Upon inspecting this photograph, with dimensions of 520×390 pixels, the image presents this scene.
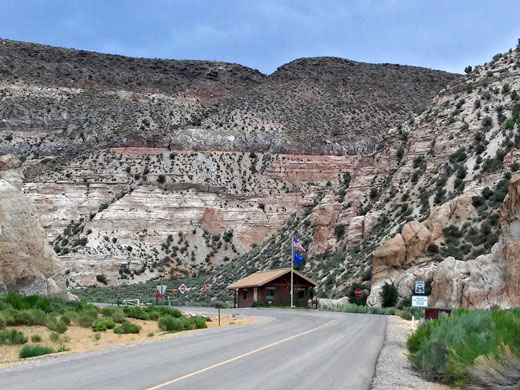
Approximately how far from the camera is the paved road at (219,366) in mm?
11453

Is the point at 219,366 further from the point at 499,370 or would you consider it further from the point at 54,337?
the point at 54,337

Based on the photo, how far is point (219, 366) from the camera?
544 inches

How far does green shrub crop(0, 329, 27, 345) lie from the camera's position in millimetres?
20361

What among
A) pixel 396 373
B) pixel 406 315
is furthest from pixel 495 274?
pixel 396 373

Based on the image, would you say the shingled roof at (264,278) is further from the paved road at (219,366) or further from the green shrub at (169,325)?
the paved road at (219,366)

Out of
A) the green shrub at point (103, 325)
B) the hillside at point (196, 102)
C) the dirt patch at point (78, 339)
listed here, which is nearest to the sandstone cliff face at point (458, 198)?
the dirt patch at point (78, 339)

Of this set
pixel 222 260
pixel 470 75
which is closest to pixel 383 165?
pixel 470 75

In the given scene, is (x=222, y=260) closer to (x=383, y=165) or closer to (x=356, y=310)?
(x=383, y=165)

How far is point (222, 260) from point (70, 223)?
62.9ft

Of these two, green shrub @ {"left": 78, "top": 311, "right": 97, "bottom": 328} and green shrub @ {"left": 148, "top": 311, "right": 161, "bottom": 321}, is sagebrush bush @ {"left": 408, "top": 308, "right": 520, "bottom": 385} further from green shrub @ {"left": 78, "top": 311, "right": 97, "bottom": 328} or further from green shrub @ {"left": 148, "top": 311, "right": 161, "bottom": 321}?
green shrub @ {"left": 148, "top": 311, "right": 161, "bottom": 321}

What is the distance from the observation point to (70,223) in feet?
255

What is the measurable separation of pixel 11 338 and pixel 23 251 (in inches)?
390

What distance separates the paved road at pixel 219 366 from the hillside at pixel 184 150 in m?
39.7

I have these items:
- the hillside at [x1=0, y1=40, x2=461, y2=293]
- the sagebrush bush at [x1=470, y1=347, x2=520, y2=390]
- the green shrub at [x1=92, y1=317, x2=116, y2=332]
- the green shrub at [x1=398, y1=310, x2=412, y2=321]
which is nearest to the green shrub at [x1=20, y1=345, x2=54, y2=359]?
the green shrub at [x1=92, y1=317, x2=116, y2=332]
